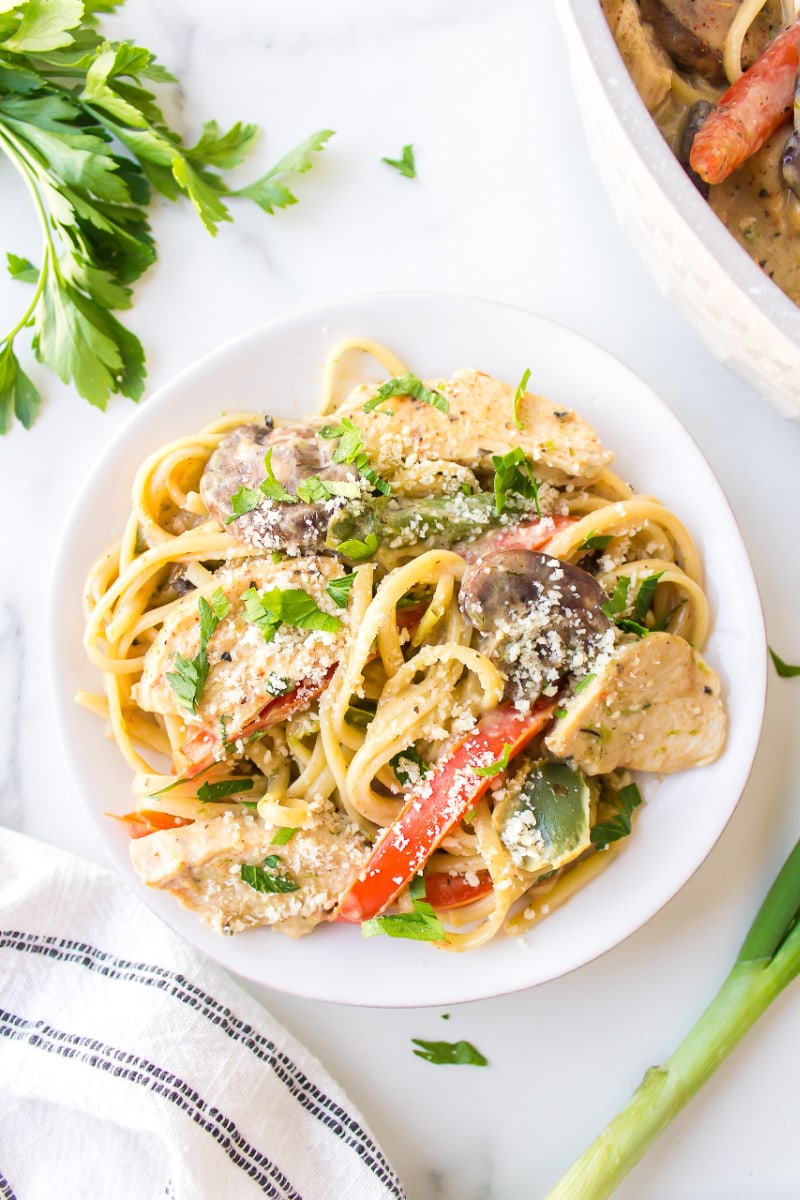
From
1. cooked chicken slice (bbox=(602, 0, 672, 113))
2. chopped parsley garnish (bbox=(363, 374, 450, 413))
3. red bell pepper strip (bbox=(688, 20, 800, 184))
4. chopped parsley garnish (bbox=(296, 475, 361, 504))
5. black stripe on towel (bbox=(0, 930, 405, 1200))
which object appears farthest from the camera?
black stripe on towel (bbox=(0, 930, 405, 1200))

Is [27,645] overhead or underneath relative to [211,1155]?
overhead

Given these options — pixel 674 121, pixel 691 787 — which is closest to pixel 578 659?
pixel 691 787

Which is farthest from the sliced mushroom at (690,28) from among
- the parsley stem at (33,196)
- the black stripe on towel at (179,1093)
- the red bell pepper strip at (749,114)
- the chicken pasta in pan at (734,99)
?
the black stripe on towel at (179,1093)

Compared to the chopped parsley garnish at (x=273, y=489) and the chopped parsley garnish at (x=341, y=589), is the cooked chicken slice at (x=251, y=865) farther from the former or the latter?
the chopped parsley garnish at (x=273, y=489)

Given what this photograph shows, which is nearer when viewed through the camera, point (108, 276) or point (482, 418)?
point (482, 418)

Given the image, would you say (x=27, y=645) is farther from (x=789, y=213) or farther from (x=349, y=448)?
(x=789, y=213)

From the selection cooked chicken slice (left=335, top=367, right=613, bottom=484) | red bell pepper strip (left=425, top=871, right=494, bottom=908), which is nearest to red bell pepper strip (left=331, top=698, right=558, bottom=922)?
red bell pepper strip (left=425, top=871, right=494, bottom=908)

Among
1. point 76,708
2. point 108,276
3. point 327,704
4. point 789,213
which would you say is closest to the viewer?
point 789,213

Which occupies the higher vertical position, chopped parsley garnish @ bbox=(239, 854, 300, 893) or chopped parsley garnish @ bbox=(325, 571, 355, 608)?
chopped parsley garnish @ bbox=(325, 571, 355, 608)

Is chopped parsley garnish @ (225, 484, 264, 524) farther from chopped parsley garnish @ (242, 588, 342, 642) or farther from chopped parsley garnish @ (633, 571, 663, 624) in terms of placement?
chopped parsley garnish @ (633, 571, 663, 624)
